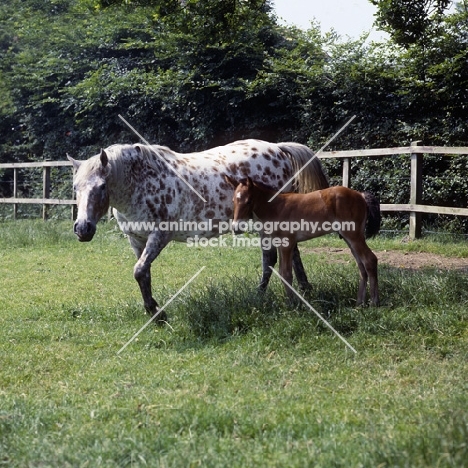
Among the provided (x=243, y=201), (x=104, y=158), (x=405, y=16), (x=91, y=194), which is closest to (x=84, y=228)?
(x=91, y=194)

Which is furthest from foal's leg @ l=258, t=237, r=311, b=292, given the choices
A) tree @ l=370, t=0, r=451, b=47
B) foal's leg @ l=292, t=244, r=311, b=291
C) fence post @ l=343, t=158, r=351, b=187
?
fence post @ l=343, t=158, r=351, b=187

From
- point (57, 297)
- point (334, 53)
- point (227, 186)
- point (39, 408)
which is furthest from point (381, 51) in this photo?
point (39, 408)

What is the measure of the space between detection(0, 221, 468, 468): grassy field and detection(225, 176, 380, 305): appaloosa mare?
15.6 inches

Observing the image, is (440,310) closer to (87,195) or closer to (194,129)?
(87,195)

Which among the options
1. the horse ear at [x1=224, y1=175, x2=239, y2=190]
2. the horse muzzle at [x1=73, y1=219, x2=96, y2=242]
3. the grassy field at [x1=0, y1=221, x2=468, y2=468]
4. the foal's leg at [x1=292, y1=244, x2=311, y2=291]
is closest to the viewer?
the grassy field at [x1=0, y1=221, x2=468, y2=468]

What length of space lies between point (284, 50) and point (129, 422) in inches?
486

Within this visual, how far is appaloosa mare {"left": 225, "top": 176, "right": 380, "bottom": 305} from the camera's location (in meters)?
6.50

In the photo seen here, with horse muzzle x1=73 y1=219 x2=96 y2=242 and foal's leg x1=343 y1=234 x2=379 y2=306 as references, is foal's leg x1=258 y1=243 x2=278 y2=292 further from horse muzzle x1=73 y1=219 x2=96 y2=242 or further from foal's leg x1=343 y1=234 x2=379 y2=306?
horse muzzle x1=73 y1=219 x2=96 y2=242

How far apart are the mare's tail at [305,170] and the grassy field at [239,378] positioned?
3.33ft

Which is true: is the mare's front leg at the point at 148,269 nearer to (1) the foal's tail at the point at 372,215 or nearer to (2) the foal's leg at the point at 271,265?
(2) the foal's leg at the point at 271,265

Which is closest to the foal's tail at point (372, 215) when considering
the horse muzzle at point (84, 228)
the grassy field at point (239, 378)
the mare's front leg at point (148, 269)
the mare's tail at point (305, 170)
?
the grassy field at point (239, 378)

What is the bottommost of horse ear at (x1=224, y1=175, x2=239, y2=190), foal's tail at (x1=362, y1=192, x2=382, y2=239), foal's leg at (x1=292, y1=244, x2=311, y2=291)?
foal's leg at (x1=292, y1=244, x2=311, y2=291)

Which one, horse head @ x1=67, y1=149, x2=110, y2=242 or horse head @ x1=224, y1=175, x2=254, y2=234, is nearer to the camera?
horse head @ x1=67, y1=149, x2=110, y2=242

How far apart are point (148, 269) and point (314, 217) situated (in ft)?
5.60
